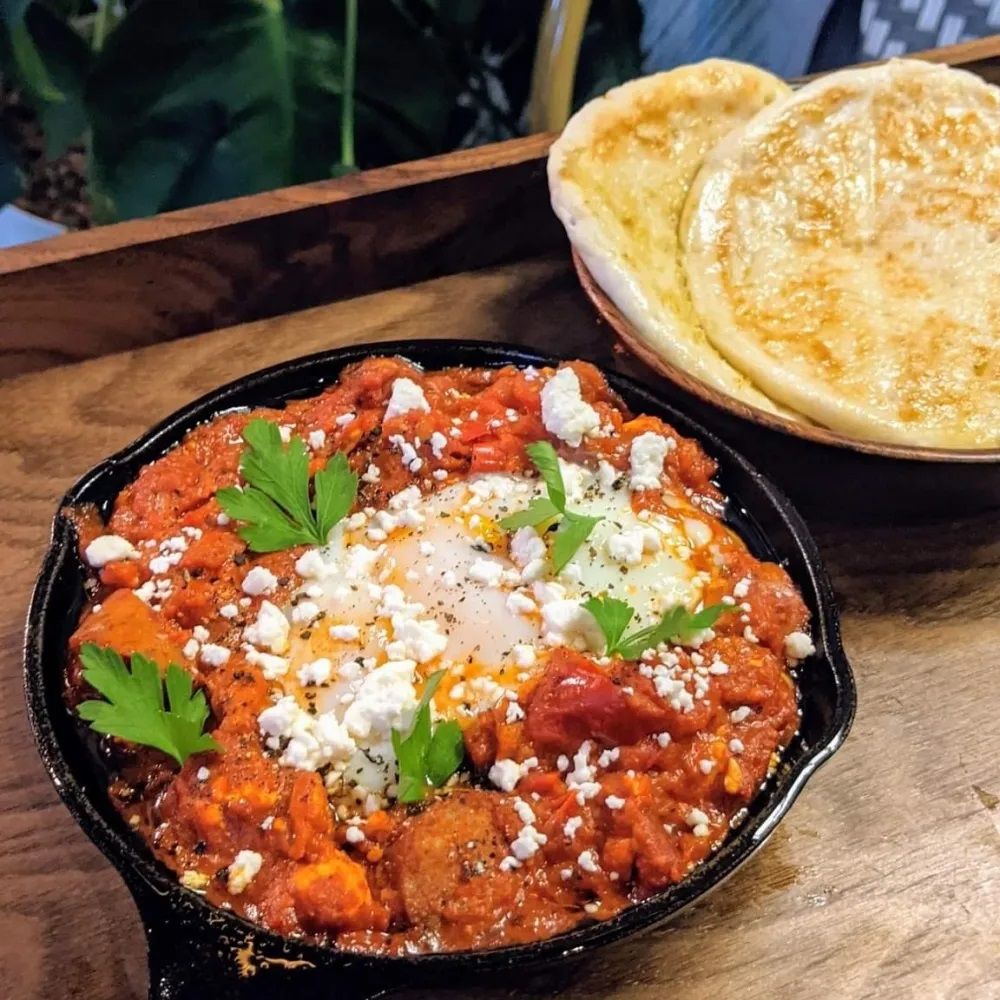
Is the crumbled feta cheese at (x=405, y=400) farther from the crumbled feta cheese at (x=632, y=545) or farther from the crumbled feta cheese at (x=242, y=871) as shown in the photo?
the crumbled feta cheese at (x=242, y=871)

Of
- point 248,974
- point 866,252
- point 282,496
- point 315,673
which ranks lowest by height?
point 248,974

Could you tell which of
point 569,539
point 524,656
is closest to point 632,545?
point 569,539

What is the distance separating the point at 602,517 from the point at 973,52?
180 cm

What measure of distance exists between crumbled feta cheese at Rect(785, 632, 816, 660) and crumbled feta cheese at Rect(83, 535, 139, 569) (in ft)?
3.43

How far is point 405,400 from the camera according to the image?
1.82 meters

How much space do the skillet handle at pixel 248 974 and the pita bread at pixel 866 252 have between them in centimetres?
127

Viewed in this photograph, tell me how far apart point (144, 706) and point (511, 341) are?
129 centimetres

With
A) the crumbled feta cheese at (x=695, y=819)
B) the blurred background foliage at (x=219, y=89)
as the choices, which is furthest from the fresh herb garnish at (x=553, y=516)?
the blurred background foliage at (x=219, y=89)

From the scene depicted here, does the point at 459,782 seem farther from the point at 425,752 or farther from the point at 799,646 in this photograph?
the point at 799,646

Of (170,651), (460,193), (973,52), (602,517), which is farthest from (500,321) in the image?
(973,52)

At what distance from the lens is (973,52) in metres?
2.66

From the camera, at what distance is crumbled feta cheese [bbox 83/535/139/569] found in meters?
1.65

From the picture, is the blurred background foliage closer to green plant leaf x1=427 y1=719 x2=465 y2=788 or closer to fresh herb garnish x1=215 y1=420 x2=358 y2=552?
fresh herb garnish x1=215 y1=420 x2=358 y2=552

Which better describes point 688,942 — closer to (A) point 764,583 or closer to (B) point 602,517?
(A) point 764,583
